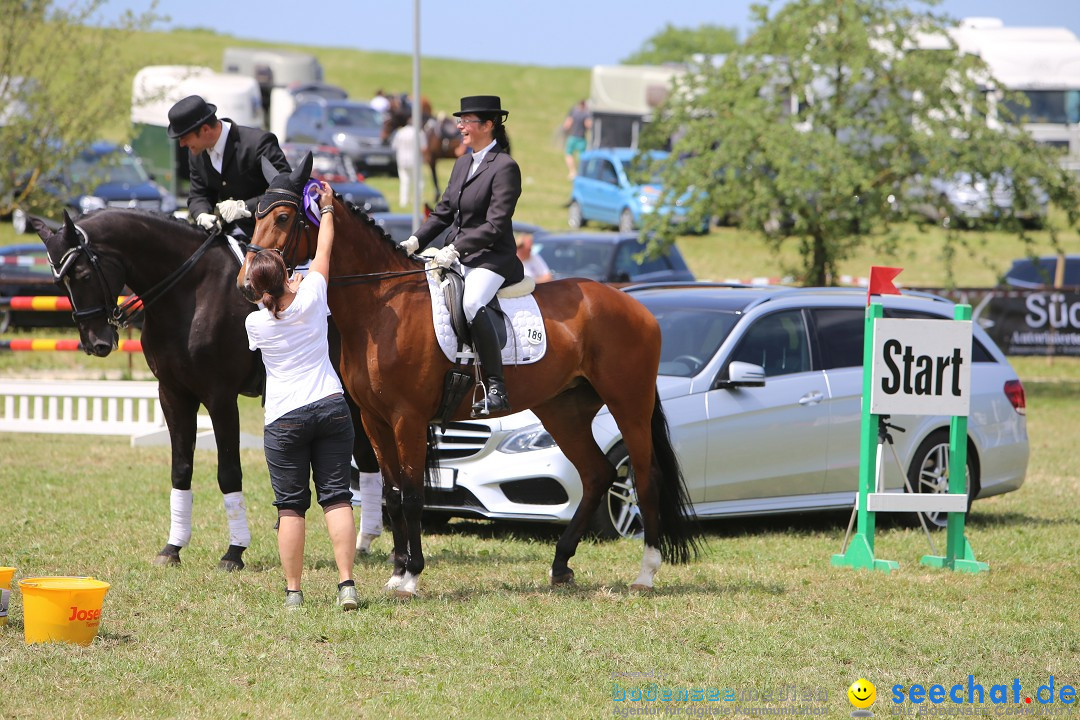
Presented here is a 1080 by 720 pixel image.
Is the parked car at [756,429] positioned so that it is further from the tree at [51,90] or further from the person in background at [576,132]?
the person in background at [576,132]

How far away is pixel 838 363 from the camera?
9.91 metres

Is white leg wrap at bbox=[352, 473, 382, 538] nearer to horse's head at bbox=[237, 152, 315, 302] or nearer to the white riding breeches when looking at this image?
the white riding breeches

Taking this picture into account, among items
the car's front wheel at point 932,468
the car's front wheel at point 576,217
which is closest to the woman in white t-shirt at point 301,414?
the car's front wheel at point 932,468

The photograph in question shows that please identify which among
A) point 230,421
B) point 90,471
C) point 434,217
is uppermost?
point 434,217

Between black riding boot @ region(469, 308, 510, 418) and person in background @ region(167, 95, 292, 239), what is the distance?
5.47 feet

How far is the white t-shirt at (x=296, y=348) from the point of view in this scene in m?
6.45

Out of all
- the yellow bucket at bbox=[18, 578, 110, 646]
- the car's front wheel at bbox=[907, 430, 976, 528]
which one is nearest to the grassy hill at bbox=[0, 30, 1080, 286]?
the car's front wheel at bbox=[907, 430, 976, 528]

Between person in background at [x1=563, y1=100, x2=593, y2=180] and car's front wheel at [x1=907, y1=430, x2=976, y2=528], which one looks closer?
car's front wheel at [x1=907, y1=430, x2=976, y2=528]

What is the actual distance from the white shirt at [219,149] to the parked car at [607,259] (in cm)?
1118

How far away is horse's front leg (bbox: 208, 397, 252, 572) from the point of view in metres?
7.80

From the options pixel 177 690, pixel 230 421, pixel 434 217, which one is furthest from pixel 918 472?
pixel 177 690

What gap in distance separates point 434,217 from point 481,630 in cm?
248

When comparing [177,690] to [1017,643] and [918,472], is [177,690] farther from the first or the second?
[918,472]

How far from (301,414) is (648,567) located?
2.32 metres
